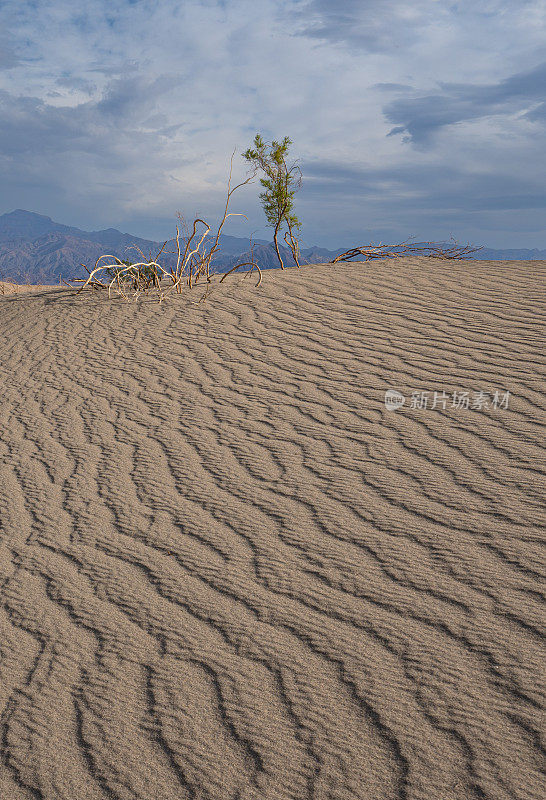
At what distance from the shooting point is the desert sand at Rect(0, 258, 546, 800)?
4.99 ft

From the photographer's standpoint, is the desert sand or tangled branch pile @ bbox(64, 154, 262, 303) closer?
the desert sand

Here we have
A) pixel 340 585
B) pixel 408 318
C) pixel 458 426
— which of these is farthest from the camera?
pixel 408 318

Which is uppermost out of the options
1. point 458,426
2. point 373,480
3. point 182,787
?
point 458,426

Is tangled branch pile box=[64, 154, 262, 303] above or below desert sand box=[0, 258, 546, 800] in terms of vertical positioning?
above

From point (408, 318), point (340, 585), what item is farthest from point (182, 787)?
point (408, 318)

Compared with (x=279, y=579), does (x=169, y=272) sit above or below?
above

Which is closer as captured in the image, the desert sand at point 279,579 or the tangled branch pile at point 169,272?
the desert sand at point 279,579

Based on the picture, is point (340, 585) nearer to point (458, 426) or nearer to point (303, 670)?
point (303, 670)

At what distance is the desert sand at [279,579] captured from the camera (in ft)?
4.99

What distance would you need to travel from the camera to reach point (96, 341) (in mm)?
5777

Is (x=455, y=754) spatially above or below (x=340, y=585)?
below

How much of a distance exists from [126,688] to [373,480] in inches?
58.4

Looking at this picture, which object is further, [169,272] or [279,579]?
[169,272]

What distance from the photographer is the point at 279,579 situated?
7.17 ft
